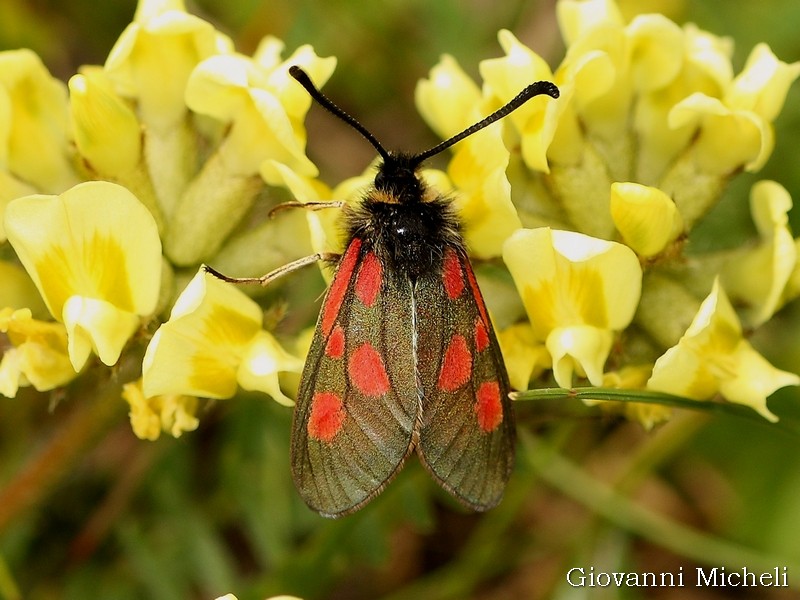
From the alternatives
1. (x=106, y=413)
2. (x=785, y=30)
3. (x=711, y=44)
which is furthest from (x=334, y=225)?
(x=785, y=30)

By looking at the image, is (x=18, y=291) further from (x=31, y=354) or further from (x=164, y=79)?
(x=164, y=79)

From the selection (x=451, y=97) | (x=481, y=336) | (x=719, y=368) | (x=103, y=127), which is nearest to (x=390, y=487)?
(x=481, y=336)

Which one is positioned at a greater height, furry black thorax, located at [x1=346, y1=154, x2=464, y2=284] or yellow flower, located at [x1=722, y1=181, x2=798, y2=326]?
furry black thorax, located at [x1=346, y1=154, x2=464, y2=284]

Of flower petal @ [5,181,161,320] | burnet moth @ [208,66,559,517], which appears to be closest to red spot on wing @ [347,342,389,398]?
burnet moth @ [208,66,559,517]

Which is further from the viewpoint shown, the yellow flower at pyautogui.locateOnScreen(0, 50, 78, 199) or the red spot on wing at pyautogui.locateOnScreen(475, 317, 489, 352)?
the yellow flower at pyautogui.locateOnScreen(0, 50, 78, 199)

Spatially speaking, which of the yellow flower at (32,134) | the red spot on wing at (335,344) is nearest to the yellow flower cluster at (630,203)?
the red spot on wing at (335,344)

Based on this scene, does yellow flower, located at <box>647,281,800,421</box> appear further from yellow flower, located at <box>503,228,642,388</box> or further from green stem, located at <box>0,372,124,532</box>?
green stem, located at <box>0,372,124,532</box>
